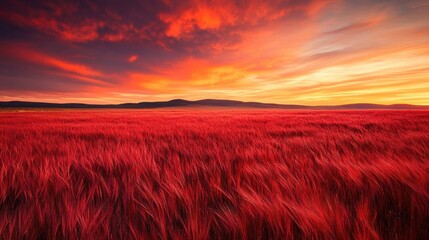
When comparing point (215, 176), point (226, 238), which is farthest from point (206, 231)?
point (215, 176)

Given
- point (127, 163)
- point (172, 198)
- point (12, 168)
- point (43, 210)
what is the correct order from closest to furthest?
point (43, 210), point (172, 198), point (12, 168), point (127, 163)

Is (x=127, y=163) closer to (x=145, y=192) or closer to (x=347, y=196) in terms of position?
(x=145, y=192)

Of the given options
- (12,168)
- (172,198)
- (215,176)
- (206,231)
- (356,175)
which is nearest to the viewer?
(206,231)

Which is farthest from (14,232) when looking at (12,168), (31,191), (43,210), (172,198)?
(12,168)

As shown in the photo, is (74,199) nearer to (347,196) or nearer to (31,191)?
(31,191)

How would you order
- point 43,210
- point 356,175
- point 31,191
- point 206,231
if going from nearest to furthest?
point 206,231, point 43,210, point 31,191, point 356,175

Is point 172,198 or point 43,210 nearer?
point 43,210

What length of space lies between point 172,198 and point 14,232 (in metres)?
0.60

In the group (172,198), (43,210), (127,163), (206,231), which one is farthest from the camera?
(127,163)

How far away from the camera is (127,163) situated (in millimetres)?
1610

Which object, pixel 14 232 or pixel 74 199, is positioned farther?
pixel 74 199

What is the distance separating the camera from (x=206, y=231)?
27.2 inches

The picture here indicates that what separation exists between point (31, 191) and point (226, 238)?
3.87 feet

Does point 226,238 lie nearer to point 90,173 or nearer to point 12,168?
point 90,173
